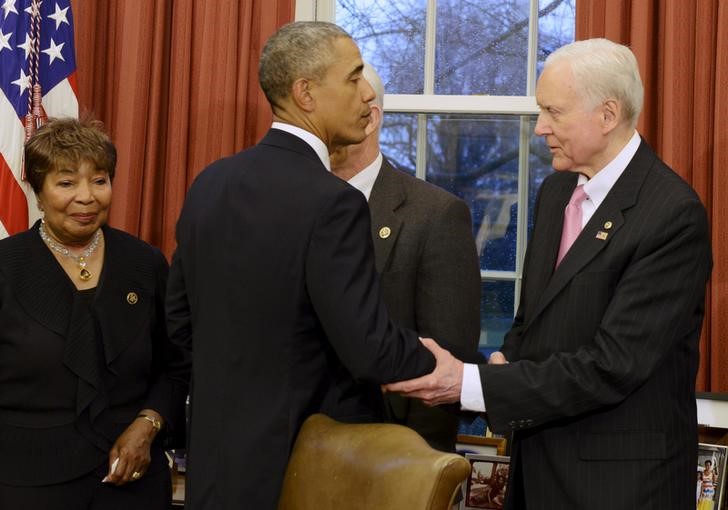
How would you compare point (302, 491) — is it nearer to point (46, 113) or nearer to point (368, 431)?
point (368, 431)

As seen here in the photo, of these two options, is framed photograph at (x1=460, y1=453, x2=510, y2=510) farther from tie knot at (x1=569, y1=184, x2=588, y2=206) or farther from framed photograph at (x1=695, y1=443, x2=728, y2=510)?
tie knot at (x1=569, y1=184, x2=588, y2=206)

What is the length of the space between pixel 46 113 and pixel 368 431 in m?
2.29

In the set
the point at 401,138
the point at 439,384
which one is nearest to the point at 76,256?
the point at 439,384

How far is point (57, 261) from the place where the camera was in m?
2.50

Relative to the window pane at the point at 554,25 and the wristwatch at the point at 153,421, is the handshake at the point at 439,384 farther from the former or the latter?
the window pane at the point at 554,25

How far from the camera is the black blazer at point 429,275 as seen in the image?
2391 millimetres

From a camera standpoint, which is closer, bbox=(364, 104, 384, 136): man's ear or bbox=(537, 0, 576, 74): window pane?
bbox=(364, 104, 384, 136): man's ear

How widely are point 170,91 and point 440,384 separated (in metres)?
2.15

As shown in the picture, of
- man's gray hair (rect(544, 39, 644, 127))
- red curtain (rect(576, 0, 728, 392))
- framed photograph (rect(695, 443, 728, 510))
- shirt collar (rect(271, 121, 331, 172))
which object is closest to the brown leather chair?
shirt collar (rect(271, 121, 331, 172))

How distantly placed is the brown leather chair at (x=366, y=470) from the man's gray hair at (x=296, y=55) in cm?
67

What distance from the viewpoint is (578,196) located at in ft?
7.50

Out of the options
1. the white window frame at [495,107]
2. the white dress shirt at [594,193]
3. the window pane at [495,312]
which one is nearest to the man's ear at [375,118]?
the white dress shirt at [594,193]

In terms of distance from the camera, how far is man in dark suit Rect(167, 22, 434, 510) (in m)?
1.86

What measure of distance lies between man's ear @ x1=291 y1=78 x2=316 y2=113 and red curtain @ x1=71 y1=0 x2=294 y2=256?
5.93ft
